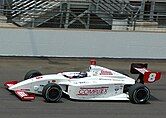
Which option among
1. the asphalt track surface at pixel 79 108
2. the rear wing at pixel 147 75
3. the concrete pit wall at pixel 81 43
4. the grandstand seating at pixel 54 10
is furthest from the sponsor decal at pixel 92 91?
the grandstand seating at pixel 54 10

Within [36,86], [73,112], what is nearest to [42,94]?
[36,86]

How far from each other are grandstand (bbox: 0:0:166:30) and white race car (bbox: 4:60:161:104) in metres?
9.62

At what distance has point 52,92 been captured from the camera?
448 inches

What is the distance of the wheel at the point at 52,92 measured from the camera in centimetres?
1133

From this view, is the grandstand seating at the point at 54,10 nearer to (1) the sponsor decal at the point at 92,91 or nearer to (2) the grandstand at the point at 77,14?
(2) the grandstand at the point at 77,14

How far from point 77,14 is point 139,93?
14408mm

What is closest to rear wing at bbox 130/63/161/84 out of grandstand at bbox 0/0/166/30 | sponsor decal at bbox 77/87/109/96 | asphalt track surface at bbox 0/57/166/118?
asphalt track surface at bbox 0/57/166/118

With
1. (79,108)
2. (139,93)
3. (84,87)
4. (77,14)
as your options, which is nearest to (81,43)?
(77,14)

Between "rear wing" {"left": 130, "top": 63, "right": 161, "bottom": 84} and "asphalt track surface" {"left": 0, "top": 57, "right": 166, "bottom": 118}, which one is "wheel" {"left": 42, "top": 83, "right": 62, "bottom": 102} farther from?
"rear wing" {"left": 130, "top": 63, "right": 161, "bottom": 84}

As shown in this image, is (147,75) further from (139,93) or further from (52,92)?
(52,92)

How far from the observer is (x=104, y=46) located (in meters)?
20.5

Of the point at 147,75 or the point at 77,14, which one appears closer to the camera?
the point at 147,75

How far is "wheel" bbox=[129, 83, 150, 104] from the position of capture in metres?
11.8

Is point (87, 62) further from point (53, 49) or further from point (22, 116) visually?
point (22, 116)
